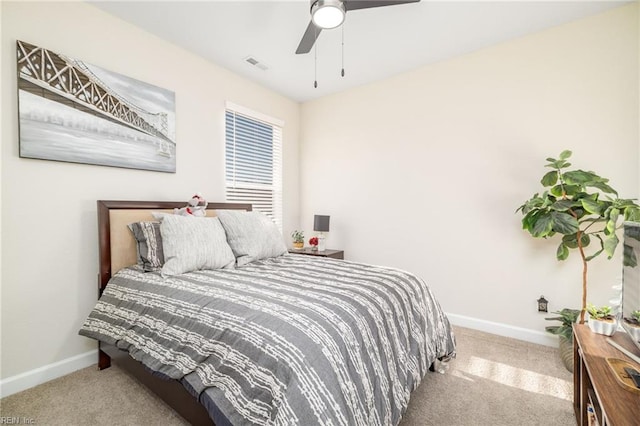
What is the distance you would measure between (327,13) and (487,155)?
204 centimetres

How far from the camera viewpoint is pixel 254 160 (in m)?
3.65

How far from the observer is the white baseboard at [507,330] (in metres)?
2.55

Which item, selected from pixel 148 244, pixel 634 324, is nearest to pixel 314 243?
pixel 148 244

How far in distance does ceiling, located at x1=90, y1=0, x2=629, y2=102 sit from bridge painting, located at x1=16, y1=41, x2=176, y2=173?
585 mm

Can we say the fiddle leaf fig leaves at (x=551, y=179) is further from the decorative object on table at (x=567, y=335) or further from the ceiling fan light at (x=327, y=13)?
the ceiling fan light at (x=327, y=13)

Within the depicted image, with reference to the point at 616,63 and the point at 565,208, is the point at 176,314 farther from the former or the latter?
the point at 616,63

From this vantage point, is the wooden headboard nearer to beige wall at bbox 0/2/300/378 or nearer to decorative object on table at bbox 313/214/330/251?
beige wall at bbox 0/2/300/378

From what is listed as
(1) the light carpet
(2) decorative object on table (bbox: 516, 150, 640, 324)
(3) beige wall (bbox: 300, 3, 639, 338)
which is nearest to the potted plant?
(1) the light carpet

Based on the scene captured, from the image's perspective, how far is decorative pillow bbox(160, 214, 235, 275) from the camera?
2026 millimetres

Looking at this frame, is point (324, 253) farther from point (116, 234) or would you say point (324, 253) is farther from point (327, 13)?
point (327, 13)

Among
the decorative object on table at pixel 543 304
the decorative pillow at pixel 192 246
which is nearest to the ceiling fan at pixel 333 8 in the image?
the decorative pillow at pixel 192 246

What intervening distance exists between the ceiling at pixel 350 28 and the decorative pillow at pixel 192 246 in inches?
65.7

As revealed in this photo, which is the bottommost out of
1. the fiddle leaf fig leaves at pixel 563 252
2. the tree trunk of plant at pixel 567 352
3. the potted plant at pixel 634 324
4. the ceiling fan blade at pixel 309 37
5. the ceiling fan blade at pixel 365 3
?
the tree trunk of plant at pixel 567 352

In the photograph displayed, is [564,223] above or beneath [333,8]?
beneath
